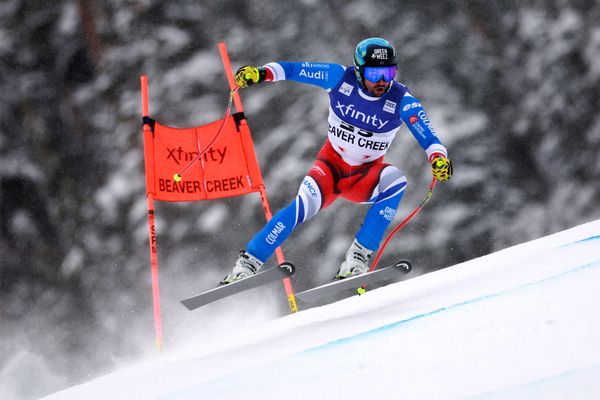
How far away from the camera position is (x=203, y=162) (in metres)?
4.97

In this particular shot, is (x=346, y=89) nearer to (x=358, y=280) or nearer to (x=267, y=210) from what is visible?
(x=358, y=280)

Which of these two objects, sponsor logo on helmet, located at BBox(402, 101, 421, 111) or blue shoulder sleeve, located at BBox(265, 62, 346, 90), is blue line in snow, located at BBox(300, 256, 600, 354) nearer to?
sponsor logo on helmet, located at BBox(402, 101, 421, 111)

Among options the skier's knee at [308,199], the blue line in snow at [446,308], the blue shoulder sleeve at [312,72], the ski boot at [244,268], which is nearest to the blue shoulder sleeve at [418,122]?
the blue shoulder sleeve at [312,72]

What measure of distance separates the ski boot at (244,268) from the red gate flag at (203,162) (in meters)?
1.20

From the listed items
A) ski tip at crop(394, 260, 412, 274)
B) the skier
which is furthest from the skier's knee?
ski tip at crop(394, 260, 412, 274)

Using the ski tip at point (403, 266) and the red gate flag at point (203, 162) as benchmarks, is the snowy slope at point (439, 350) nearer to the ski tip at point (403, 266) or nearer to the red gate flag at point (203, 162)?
the ski tip at point (403, 266)

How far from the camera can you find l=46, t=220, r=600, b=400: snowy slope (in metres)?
1.82

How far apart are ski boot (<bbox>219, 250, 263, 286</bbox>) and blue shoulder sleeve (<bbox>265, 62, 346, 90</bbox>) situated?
91 centimetres

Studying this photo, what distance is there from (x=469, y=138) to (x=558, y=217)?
3.74 feet

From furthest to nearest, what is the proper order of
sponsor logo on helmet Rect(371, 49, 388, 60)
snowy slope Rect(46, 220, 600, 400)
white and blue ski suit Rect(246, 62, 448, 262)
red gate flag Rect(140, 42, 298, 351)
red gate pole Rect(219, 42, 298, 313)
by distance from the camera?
red gate flag Rect(140, 42, 298, 351) < red gate pole Rect(219, 42, 298, 313) < white and blue ski suit Rect(246, 62, 448, 262) < sponsor logo on helmet Rect(371, 49, 388, 60) < snowy slope Rect(46, 220, 600, 400)

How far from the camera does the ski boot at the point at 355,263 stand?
3744 mm

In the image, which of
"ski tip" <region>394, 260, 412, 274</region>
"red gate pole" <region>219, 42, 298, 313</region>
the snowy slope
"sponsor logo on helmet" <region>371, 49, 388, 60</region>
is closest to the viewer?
the snowy slope

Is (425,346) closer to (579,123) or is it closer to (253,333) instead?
(253,333)

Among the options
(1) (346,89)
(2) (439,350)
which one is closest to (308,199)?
(1) (346,89)
